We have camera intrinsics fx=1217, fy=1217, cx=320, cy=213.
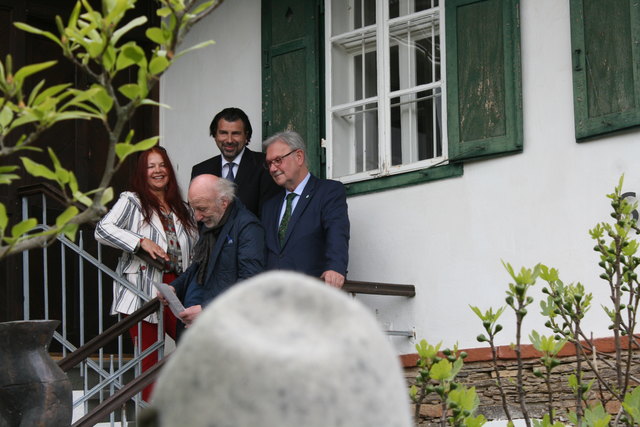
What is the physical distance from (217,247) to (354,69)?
7.45 ft

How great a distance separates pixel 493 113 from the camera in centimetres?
693

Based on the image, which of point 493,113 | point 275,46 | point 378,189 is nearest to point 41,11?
point 275,46

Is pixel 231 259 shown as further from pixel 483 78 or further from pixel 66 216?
pixel 66 216

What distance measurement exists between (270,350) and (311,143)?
22.4ft

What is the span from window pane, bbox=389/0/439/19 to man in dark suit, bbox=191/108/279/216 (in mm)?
1183

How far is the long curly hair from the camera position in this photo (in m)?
7.09

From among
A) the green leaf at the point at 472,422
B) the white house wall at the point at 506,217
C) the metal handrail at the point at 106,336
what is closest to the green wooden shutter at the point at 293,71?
the white house wall at the point at 506,217

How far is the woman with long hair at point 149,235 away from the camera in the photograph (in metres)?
6.85

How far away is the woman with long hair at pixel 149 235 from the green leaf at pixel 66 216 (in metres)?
4.36

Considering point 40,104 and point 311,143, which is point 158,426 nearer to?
point 40,104

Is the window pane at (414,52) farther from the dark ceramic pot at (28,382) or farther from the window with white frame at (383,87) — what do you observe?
the dark ceramic pot at (28,382)

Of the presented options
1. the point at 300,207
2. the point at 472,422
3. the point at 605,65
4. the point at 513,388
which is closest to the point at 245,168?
the point at 300,207

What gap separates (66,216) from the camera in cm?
245

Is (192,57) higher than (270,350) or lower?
higher
